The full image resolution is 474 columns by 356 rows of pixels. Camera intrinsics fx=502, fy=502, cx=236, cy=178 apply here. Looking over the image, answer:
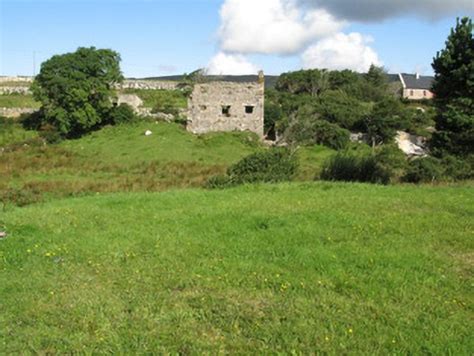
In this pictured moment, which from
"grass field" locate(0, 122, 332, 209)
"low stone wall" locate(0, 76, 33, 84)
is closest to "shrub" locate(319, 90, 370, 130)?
"grass field" locate(0, 122, 332, 209)

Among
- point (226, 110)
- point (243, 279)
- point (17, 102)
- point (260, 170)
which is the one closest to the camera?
point (243, 279)

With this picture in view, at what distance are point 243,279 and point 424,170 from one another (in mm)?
12350

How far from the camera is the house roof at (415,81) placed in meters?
69.2

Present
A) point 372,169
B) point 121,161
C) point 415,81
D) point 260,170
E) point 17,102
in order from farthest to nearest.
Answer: point 415,81, point 17,102, point 121,161, point 372,169, point 260,170

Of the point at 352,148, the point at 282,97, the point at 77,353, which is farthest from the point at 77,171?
the point at 282,97

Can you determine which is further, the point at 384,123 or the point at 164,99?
the point at 164,99

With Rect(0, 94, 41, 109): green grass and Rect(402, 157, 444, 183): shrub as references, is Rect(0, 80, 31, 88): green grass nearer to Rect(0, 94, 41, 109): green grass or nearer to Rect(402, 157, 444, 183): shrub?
Rect(0, 94, 41, 109): green grass

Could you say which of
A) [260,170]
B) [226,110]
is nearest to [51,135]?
[226,110]

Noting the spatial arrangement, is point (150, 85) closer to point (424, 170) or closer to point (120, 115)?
point (120, 115)

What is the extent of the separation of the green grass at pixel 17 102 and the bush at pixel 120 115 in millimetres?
9701

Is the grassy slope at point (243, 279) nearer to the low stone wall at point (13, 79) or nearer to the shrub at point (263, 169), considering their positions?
the shrub at point (263, 169)

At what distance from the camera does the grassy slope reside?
5047 mm

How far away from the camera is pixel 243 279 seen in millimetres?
6590

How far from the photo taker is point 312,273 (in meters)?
6.76
